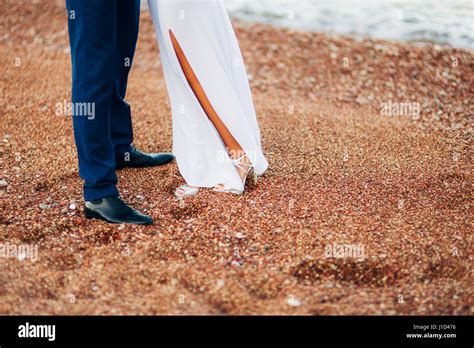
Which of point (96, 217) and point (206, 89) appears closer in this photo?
point (96, 217)

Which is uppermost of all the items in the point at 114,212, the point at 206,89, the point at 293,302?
the point at 206,89

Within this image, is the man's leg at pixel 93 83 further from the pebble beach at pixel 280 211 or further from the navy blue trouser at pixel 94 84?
the pebble beach at pixel 280 211

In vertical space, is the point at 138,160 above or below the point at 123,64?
below

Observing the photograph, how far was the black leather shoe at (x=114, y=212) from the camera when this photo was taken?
122 inches

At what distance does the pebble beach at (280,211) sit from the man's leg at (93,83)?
29cm

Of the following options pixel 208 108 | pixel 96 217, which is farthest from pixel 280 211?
pixel 96 217

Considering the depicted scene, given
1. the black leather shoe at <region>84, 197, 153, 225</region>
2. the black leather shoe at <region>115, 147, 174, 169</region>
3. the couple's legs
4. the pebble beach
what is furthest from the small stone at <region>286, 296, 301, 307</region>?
the black leather shoe at <region>115, 147, 174, 169</region>

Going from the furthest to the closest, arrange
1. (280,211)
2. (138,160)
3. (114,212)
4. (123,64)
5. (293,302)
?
(138,160) → (123,64) → (280,211) → (114,212) → (293,302)

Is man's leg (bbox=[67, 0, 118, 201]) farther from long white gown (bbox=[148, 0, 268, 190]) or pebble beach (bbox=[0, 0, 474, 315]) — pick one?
long white gown (bbox=[148, 0, 268, 190])

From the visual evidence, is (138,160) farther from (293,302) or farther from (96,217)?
(293,302)

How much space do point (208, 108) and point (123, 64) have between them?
1.98 feet

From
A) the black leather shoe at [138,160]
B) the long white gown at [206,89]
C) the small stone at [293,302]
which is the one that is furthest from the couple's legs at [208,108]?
the small stone at [293,302]

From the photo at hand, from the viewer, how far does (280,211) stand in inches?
129
